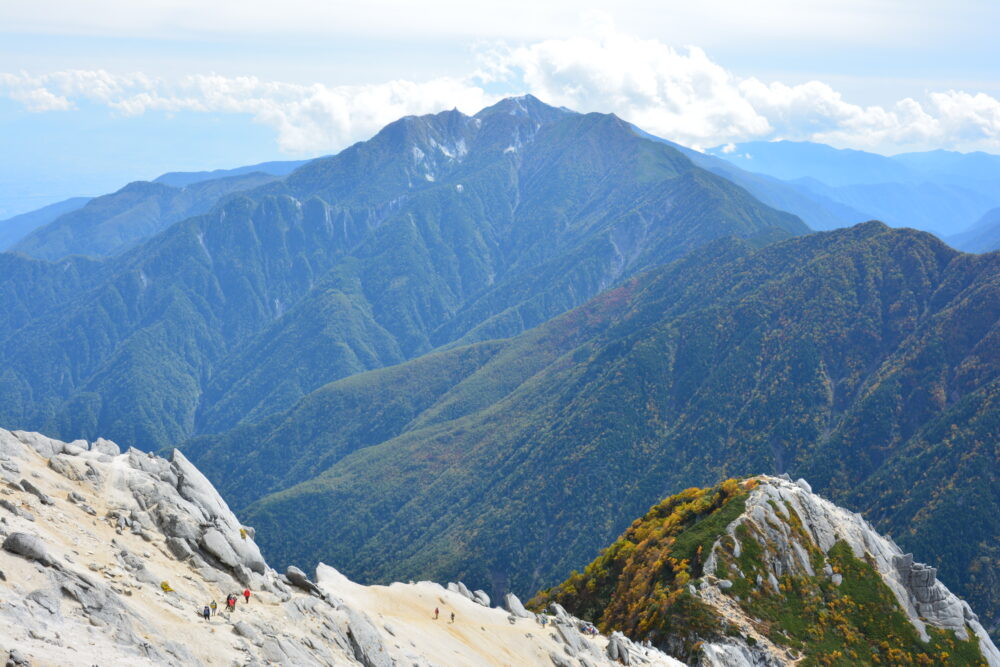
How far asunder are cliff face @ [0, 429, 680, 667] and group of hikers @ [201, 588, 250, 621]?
50 centimetres

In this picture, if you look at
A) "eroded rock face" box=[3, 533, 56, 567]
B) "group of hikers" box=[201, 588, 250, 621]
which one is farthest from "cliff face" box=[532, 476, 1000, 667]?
"eroded rock face" box=[3, 533, 56, 567]

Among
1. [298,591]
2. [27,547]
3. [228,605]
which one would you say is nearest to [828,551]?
[298,591]

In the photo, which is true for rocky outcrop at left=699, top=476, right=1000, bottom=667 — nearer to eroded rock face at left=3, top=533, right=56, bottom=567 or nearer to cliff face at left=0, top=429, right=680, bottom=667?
cliff face at left=0, top=429, right=680, bottom=667

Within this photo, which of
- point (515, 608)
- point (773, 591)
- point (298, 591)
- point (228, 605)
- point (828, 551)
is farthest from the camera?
point (828, 551)

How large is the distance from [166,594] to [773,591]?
79390 mm

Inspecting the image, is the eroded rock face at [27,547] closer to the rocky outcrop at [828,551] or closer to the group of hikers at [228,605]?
the group of hikers at [228,605]

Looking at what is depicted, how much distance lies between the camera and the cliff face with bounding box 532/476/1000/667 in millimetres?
93250

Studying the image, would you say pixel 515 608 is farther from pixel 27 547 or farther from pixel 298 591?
pixel 27 547

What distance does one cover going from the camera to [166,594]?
170 ft

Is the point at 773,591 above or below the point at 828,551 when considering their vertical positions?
below

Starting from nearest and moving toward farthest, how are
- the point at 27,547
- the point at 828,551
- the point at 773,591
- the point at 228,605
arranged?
the point at 27,547 < the point at 228,605 < the point at 773,591 < the point at 828,551

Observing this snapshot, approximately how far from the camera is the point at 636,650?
282 feet

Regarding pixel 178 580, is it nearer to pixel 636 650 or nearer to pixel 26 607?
pixel 26 607

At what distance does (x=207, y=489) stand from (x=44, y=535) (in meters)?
22.0
